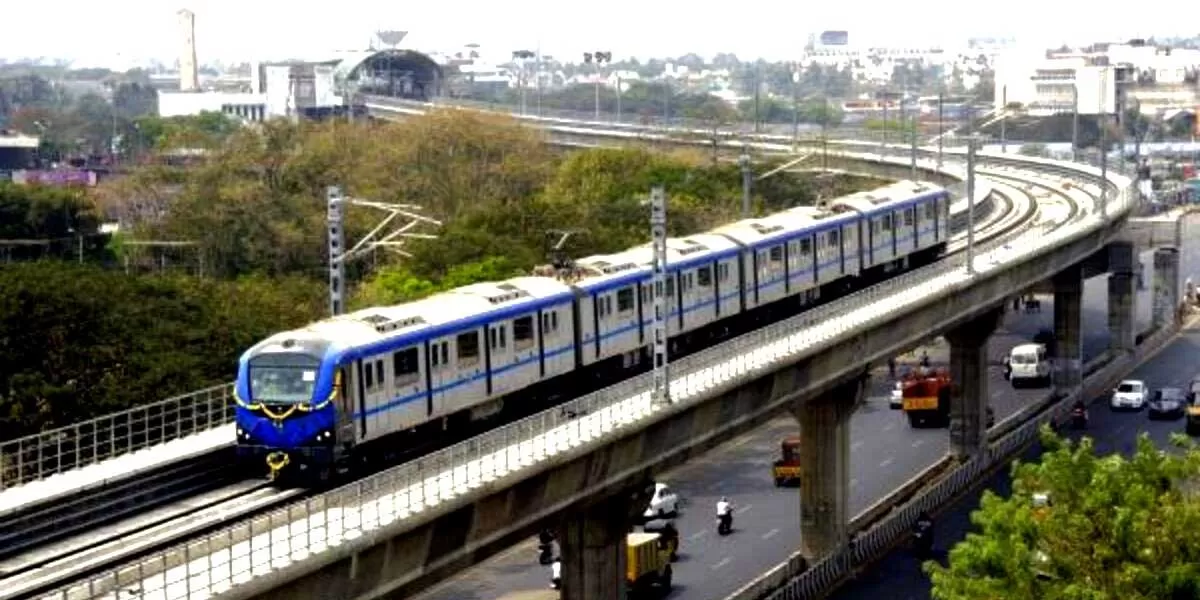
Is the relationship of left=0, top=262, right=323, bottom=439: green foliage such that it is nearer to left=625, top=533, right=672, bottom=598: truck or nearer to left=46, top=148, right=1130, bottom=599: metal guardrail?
left=625, top=533, right=672, bottom=598: truck

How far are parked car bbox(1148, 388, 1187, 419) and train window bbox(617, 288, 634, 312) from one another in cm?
3159

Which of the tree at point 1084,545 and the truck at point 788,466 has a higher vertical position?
the tree at point 1084,545

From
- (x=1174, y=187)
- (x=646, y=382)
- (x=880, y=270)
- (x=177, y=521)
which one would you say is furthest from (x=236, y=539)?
(x=1174, y=187)

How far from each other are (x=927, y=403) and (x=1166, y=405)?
803cm

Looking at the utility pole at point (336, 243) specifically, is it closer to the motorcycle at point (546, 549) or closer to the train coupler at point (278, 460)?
the train coupler at point (278, 460)

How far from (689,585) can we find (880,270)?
69.2 ft

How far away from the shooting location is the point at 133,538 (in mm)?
32938

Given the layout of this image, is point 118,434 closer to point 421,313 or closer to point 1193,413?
point 421,313

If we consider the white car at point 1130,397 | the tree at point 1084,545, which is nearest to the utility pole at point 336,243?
the tree at point 1084,545

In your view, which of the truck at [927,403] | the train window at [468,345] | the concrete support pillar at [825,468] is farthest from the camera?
the truck at [927,403]

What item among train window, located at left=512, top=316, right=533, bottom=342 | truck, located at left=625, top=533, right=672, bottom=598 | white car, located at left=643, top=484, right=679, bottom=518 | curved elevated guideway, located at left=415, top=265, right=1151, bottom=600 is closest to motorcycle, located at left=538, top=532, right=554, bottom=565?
curved elevated guideway, located at left=415, top=265, right=1151, bottom=600

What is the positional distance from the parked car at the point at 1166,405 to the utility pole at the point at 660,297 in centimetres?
3513

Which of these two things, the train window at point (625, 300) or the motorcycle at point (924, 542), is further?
the motorcycle at point (924, 542)

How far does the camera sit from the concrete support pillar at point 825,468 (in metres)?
56.7
